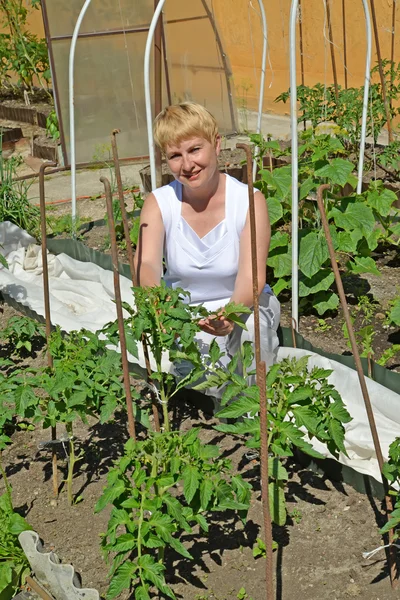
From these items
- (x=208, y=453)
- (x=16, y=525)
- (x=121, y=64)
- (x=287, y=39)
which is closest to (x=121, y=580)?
(x=208, y=453)

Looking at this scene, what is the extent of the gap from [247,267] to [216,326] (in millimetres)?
252

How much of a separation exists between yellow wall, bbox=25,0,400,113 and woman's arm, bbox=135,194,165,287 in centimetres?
277

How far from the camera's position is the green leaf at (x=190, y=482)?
1993 millimetres

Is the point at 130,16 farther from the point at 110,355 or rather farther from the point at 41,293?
the point at 110,355

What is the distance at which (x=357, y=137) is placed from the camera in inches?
197

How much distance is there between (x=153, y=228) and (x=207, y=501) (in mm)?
1337

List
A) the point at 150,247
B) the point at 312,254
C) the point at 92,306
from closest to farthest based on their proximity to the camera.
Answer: the point at 150,247 → the point at 312,254 → the point at 92,306

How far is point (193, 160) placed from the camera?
2885 millimetres

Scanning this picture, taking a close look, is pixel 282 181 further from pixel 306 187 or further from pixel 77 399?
pixel 77 399

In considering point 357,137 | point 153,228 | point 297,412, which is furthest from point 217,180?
point 357,137

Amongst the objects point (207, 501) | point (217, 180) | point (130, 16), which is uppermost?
point (130, 16)

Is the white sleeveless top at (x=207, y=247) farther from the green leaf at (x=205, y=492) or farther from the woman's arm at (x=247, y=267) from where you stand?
the green leaf at (x=205, y=492)

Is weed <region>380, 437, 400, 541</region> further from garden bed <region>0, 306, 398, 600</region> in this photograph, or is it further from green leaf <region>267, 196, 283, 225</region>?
green leaf <region>267, 196, 283, 225</region>

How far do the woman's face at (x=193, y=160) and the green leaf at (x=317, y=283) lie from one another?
913mm
